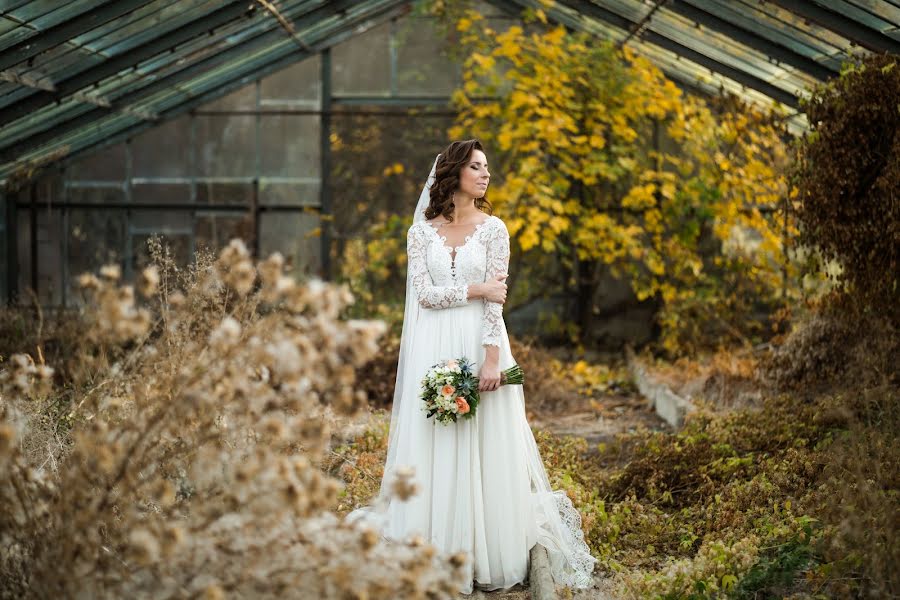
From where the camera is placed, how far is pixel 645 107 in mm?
10672

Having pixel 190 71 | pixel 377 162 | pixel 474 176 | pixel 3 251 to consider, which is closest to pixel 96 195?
pixel 3 251

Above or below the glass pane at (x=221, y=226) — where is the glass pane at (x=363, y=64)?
above

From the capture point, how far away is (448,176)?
4.41 meters

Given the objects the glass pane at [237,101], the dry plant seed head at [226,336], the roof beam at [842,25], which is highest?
the glass pane at [237,101]

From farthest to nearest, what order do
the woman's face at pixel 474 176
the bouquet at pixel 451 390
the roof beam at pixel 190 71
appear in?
the roof beam at pixel 190 71 → the woman's face at pixel 474 176 → the bouquet at pixel 451 390

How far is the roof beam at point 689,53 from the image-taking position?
8.92 meters

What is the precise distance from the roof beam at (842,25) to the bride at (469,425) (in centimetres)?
330

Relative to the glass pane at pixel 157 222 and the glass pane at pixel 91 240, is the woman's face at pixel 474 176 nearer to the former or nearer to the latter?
the glass pane at pixel 157 222

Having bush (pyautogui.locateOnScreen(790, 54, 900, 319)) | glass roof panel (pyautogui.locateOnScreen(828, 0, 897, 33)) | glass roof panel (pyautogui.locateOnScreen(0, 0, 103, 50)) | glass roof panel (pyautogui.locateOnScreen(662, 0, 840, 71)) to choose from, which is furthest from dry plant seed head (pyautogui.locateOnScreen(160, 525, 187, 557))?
glass roof panel (pyautogui.locateOnScreen(662, 0, 840, 71))

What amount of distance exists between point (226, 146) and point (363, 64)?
2038mm

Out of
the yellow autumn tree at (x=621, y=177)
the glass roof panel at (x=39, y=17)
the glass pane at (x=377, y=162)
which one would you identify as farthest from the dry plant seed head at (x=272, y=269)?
the glass pane at (x=377, y=162)

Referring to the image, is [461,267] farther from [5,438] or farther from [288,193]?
[288,193]

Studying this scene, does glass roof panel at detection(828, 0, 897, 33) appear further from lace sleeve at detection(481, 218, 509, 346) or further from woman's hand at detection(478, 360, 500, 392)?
woman's hand at detection(478, 360, 500, 392)

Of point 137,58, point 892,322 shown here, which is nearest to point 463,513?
point 892,322
